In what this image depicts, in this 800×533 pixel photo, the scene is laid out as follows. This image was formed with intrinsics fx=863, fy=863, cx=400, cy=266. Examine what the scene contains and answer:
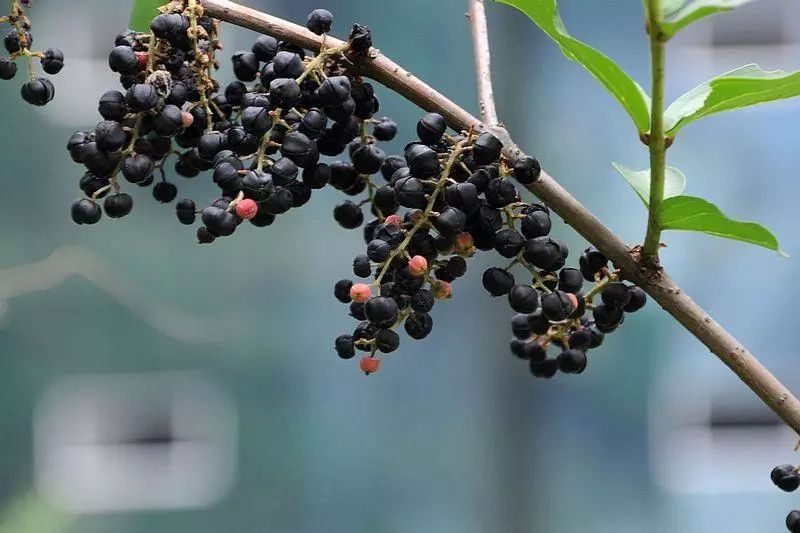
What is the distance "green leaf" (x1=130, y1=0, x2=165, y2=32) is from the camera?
0.52 metres

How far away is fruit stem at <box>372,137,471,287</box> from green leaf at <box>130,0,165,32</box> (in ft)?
0.71

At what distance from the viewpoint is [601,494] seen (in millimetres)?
1989

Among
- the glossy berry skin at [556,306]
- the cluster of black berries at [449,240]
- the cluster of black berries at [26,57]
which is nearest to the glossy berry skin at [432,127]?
the cluster of black berries at [449,240]

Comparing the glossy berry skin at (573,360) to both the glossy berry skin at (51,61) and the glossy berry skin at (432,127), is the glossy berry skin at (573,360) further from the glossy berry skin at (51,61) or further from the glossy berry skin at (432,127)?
the glossy berry skin at (51,61)

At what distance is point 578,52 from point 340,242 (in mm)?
1543

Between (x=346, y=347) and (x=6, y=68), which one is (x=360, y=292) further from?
(x=6, y=68)

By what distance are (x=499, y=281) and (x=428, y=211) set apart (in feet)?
0.25

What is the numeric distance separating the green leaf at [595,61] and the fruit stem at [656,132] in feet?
0.06

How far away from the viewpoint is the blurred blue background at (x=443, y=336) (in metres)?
1.92

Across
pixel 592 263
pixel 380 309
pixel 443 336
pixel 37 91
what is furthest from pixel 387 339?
pixel 443 336

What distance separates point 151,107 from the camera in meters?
0.42

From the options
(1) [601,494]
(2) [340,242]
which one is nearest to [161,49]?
(2) [340,242]

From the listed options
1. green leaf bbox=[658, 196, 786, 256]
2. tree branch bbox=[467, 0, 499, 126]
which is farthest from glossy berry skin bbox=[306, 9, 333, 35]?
green leaf bbox=[658, 196, 786, 256]

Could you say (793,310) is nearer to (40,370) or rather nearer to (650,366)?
(650,366)
